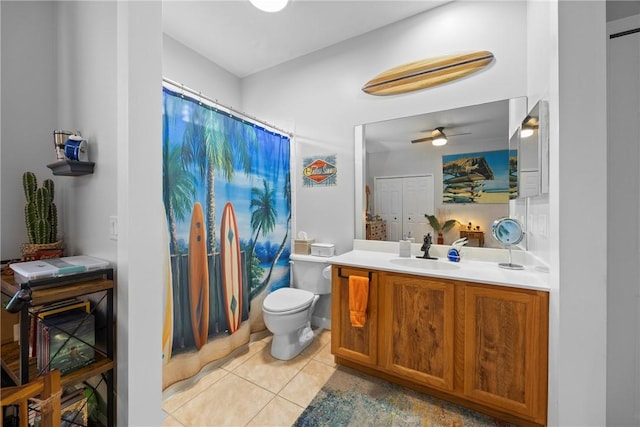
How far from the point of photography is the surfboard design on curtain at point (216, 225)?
1.69 meters

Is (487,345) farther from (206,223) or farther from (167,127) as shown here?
(167,127)

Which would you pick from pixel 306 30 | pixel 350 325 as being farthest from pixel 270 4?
pixel 350 325

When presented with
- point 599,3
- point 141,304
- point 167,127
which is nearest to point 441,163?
point 599,3

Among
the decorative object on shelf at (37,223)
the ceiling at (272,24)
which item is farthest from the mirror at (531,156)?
the decorative object on shelf at (37,223)

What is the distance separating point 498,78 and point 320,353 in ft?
8.33

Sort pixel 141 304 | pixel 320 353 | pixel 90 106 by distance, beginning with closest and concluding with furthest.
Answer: pixel 141 304 → pixel 90 106 → pixel 320 353

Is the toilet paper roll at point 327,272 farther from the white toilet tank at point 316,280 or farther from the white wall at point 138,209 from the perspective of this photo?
the white wall at point 138,209

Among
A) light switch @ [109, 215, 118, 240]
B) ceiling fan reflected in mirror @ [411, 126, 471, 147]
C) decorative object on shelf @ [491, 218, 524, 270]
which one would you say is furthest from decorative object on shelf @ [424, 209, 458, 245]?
light switch @ [109, 215, 118, 240]

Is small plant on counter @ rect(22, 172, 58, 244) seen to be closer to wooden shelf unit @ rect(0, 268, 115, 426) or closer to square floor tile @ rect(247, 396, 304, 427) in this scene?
wooden shelf unit @ rect(0, 268, 115, 426)

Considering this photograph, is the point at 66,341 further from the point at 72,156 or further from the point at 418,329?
the point at 418,329

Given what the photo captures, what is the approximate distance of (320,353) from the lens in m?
2.18

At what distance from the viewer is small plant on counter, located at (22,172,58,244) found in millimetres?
1273

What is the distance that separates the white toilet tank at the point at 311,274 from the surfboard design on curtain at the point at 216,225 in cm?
16

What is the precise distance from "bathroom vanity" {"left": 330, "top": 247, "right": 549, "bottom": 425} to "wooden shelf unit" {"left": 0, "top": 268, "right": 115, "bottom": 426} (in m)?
1.33
